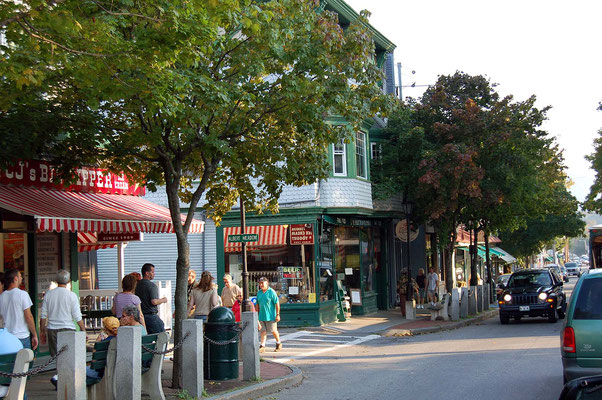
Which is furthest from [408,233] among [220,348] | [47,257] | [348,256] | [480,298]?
[220,348]

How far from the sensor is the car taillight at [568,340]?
7980mm

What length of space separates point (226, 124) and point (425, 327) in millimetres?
11259

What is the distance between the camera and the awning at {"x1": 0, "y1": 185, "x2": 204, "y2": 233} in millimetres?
11305

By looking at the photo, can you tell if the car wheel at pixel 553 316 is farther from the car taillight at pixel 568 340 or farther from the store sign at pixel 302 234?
the car taillight at pixel 568 340

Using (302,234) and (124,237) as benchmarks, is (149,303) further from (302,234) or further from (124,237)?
(302,234)

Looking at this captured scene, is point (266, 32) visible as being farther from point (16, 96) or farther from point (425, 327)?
Result: point (425, 327)

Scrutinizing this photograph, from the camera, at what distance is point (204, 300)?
12.9 m

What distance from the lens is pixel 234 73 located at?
12.2m

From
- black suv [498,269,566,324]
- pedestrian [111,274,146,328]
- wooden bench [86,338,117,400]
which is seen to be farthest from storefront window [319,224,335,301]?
wooden bench [86,338,117,400]

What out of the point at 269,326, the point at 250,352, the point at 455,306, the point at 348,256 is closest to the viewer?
the point at 250,352

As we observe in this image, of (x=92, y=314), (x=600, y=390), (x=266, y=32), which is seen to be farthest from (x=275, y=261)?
(x=600, y=390)

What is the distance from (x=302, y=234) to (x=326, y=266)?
1535 mm

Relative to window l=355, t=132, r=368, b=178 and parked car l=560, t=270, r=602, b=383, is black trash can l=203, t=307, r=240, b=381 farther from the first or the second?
window l=355, t=132, r=368, b=178

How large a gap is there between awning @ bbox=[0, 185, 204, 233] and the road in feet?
14.7
